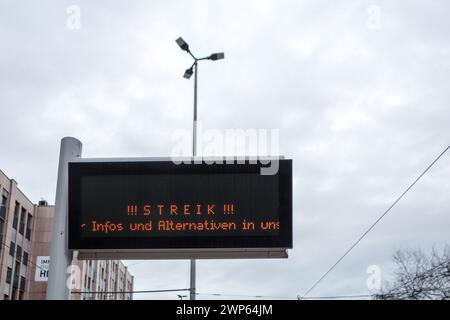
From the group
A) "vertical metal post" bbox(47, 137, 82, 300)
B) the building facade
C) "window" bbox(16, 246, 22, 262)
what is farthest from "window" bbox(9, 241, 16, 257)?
"vertical metal post" bbox(47, 137, 82, 300)

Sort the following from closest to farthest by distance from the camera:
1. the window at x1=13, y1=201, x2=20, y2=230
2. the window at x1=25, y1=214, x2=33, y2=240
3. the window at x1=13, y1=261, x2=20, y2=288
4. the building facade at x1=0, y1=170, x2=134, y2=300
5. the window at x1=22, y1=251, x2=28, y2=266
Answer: the building facade at x1=0, y1=170, x2=134, y2=300
the window at x1=13, y1=261, x2=20, y2=288
the window at x1=13, y1=201, x2=20, y2=230
the window at x1=22, y1=251, x2=28, y2=266
the window at x1=25, y1=214, x2=33, y2=240

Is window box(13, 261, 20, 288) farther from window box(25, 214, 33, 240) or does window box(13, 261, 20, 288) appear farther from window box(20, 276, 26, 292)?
window box(25, 214, 33, 240)

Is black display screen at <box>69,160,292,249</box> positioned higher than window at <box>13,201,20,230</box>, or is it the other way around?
window at <box>13,201,20,230</box>

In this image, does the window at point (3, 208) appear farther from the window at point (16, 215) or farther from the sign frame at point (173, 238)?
the sign frame at point (173, 238)

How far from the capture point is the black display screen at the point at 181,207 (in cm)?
991

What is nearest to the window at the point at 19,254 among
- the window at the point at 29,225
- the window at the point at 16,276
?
the window at the point at 16,276

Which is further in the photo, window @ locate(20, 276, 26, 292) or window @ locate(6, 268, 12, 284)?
window @ locate(20, 276, 26, 292)

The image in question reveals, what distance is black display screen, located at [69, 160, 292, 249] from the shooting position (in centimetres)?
991

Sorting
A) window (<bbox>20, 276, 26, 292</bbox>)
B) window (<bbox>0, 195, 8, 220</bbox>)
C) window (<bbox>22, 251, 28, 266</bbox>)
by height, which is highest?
window (<bbox>0, 195, 8, 220</bbox>)

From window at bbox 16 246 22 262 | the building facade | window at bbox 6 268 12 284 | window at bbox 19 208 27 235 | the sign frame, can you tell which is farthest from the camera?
window at bbox 19 208 27 235

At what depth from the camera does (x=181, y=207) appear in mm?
9945
